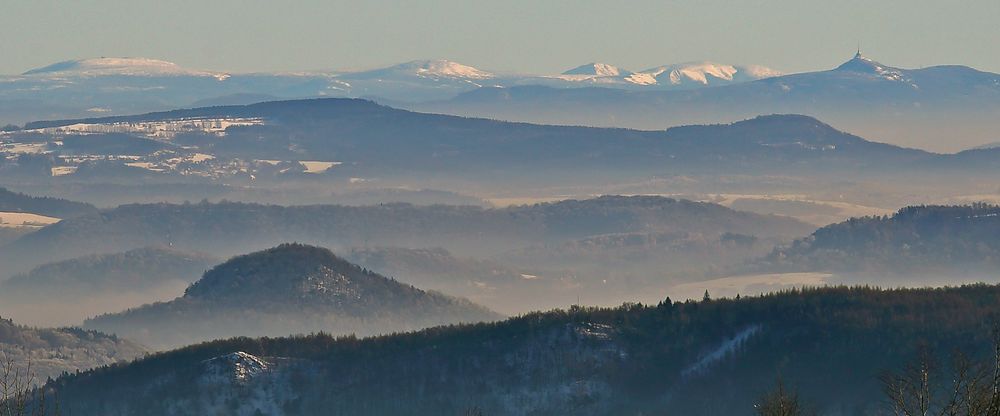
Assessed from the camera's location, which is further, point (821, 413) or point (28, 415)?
point (28, 415)

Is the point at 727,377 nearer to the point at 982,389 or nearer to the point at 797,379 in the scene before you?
the point at 797,379

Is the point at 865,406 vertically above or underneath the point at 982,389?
underneath

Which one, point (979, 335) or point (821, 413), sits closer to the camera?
point (821, 413)

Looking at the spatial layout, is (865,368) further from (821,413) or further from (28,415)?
(28,415)

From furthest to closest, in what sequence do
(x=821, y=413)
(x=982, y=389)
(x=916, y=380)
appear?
(x=821, y=413)
(x=916, y=380)
(x=982, y=389)

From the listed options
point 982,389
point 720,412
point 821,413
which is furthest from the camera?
point 720,412

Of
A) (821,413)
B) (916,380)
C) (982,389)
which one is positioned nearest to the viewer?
(982,389)

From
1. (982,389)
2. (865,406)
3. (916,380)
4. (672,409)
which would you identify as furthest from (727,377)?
(982,389)

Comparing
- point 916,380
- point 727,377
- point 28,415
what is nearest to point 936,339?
point 727,377

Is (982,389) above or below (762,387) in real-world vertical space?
above
